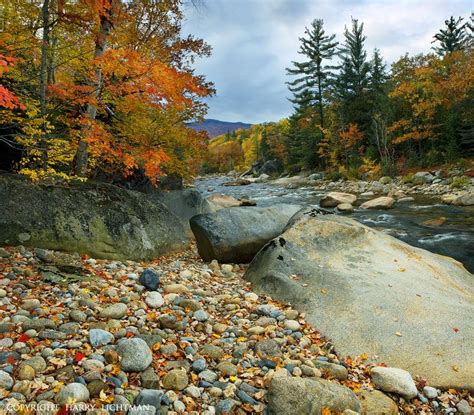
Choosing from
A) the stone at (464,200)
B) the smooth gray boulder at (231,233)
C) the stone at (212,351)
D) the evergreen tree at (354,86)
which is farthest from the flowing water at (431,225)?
the evergreen tree at (354,86)

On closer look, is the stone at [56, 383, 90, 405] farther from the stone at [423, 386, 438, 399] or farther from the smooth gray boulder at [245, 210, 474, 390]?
the stone at [423, 386, 438, 399]

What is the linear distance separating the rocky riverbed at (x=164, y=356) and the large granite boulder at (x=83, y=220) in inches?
27.8

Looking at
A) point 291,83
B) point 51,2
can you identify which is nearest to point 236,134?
point 291,83

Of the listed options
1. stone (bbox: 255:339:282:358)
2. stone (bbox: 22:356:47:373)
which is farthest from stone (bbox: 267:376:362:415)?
stone (bbox: 22:356:47:373)

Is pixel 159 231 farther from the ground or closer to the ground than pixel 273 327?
farther from the ground

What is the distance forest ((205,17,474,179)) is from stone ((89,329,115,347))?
87.8 feet

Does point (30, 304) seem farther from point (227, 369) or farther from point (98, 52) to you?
point (98, 52)

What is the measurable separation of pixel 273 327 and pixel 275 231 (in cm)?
388

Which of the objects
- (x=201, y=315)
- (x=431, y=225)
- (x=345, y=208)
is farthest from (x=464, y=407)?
(x=345, y=208)

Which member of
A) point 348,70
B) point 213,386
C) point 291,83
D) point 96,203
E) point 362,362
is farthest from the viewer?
point 291,83

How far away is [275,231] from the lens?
7.92m

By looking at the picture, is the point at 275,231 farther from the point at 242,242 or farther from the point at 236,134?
the point at 236,134

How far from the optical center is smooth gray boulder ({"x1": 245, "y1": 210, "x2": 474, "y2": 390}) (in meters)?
3.75

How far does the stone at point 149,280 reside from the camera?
487 centimetres
